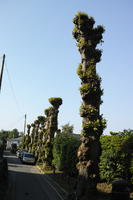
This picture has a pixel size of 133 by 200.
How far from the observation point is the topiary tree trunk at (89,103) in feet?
42.0

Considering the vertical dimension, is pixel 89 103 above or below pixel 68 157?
above

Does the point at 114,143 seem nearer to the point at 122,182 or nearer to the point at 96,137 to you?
the point at 96,137

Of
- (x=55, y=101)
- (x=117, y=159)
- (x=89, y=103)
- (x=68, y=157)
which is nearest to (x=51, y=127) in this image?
(x=55, y=101)

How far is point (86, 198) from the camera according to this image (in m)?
12.3

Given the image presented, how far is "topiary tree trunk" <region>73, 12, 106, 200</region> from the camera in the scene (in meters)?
12.8

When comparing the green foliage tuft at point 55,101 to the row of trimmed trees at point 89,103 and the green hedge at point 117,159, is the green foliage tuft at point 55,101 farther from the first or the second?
the row of trimmed trees at point 89,103

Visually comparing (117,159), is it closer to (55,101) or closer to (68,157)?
(68,157)

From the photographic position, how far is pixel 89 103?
13508 millimetres

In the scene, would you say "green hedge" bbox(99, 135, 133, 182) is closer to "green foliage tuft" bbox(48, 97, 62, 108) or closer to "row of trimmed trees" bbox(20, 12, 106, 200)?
"row of trimmed trees" bbox(20, 12, 106, 200)

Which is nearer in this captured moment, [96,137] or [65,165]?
[96,137]

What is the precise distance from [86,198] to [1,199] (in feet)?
12.5

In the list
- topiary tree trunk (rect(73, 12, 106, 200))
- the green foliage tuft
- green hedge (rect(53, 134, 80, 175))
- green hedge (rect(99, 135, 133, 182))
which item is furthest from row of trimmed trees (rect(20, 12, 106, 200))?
the green foliage tuft

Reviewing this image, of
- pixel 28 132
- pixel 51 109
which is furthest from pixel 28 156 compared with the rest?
pixel 28 132

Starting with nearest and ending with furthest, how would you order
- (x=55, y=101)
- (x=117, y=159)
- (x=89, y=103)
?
1. (x=89, y=103)
2. (x=117, y=159)
3. (x=55, y=101)
